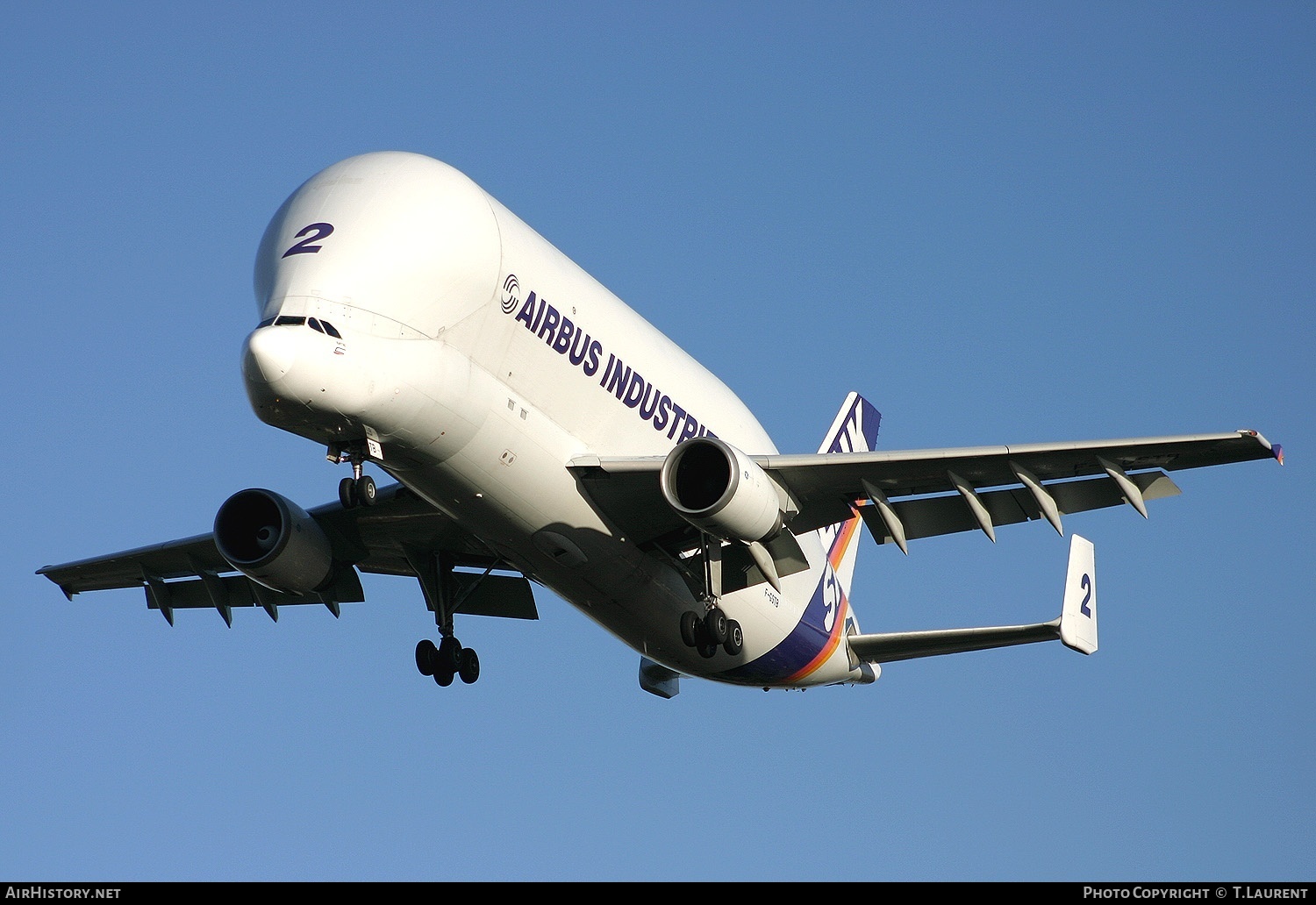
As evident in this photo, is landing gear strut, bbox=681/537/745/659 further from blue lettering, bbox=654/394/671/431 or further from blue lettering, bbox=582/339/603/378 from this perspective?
blue lettering, bbox=582/339/603/378

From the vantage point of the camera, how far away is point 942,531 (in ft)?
92.6

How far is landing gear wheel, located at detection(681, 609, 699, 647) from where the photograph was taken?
27.0m

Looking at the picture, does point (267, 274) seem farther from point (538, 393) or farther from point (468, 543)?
point (468, 543)

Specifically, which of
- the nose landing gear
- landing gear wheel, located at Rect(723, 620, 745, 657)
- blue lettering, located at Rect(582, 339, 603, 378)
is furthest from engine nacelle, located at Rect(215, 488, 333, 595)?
landing gear wheel, located at Rect(723, 620, 745, 657)

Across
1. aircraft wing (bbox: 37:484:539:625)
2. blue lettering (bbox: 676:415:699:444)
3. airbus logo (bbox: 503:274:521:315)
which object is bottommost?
aircraft wing (bbox: 37:484:539:625)

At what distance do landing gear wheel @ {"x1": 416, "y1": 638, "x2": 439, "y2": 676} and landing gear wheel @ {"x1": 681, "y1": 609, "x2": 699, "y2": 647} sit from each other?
5.28 meters

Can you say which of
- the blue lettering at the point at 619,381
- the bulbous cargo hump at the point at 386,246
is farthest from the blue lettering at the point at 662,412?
the bulbous cargo hump at the point at 386,246

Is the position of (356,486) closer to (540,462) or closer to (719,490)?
(540,462)

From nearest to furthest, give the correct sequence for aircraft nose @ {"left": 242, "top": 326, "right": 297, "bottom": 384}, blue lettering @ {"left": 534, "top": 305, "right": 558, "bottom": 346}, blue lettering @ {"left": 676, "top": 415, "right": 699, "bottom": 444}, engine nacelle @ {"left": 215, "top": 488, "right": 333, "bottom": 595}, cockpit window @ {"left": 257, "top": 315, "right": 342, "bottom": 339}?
1. aircraft nose @ {"left": 242, "top": 326, "right": 297, "bottom": 384}
2. cockpit window @ {"left": 257, "top": 315, "right": 342, "bottom": 339}
3. blue lettering @ {"left": 534, "top": 305, "right": 558, "bottom": 346}
4. blue lettering @ {"left": 676, "top": 415, "right": 699, "bottom": 444}
5. engine nacelle @ {"left": 215, "top": 488, "right": 333, "bottom": 595}

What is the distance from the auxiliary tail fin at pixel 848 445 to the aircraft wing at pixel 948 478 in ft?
25.6
